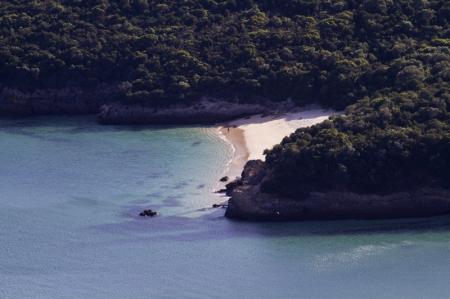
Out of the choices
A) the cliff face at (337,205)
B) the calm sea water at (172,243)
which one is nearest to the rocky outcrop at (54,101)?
the calm sea water at (172,243)

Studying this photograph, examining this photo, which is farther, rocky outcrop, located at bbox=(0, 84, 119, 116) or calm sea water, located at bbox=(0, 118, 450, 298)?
rocky outcrop, located at bbox=(0, 84, 119, 116)

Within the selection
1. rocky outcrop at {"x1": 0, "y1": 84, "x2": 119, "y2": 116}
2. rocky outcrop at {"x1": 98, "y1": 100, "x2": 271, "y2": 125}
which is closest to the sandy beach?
rocky outcrop at {"x1": 98, "y1": 100, "x2": 271, "y2": 125}

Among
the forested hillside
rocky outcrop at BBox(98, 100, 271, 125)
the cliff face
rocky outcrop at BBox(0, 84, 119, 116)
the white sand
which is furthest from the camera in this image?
rocky outcrop at BBox(0, 84, 119, 116)

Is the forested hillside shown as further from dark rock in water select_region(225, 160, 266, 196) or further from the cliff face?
the cliff face

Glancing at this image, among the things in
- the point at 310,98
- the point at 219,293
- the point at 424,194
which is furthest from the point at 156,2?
the point at 219,293

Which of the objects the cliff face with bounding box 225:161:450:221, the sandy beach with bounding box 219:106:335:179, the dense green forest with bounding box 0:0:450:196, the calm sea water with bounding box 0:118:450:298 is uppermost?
the dense green forest with bounding box 0:0:450:196

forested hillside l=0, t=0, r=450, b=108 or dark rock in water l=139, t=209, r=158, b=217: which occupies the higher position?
forested hillside l=0, t=0, r=450, b=108

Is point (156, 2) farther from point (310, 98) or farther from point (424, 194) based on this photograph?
point (424, 194)
